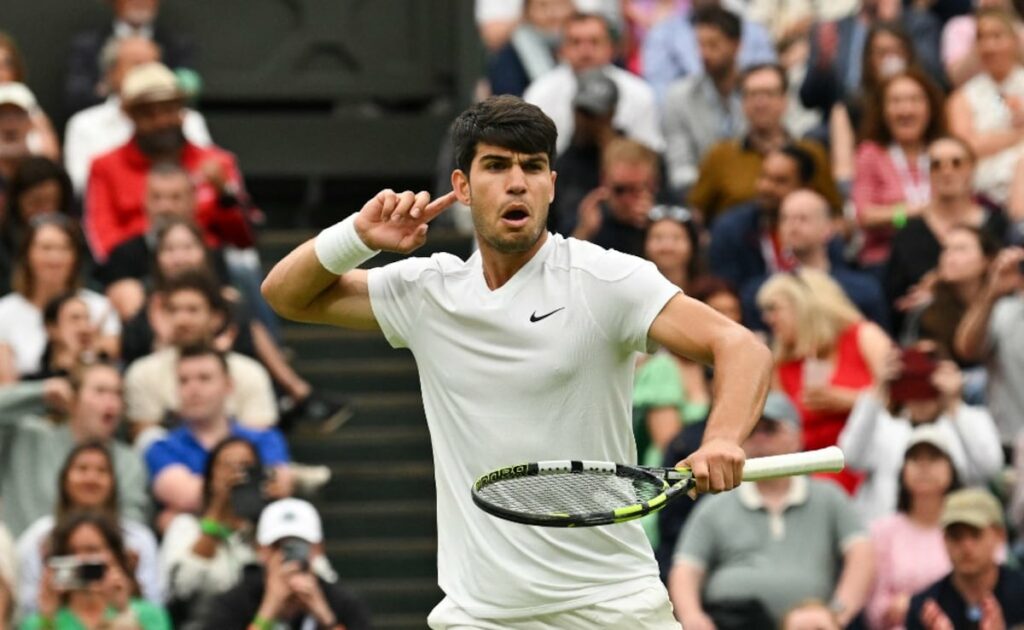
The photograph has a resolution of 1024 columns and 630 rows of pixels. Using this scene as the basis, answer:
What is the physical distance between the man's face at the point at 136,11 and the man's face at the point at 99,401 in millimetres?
4029

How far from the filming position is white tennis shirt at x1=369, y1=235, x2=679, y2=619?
643 centimetres

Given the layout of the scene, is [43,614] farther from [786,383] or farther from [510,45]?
[510,45]

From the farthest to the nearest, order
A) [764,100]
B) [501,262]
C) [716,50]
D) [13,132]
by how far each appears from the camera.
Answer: [716,50], [764,100], [13,132], [501,262]

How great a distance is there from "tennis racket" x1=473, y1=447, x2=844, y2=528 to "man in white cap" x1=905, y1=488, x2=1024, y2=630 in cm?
407

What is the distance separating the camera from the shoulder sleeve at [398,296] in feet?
22.0

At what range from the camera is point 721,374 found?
20.2ft

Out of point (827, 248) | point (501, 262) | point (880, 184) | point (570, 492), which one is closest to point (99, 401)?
point (827, 248)

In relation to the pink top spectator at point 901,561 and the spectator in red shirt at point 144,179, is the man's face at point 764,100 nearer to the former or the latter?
the spectator in red shirt at point 144,179

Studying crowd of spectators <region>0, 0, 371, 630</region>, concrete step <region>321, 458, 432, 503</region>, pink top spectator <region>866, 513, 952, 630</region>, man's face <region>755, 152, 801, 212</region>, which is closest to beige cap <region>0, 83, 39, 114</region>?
crowd of spectators <region>0, 0, 371, 630</region>

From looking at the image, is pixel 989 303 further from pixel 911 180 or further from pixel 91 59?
pixel 91 59

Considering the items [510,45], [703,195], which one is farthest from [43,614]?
[510,45]

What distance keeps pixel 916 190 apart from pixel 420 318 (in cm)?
686

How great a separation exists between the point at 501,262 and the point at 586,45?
7.24 meters

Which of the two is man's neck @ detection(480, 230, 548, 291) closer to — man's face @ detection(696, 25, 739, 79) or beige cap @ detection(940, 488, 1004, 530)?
beige cap @ detection(940, 488, 1004, 530)
